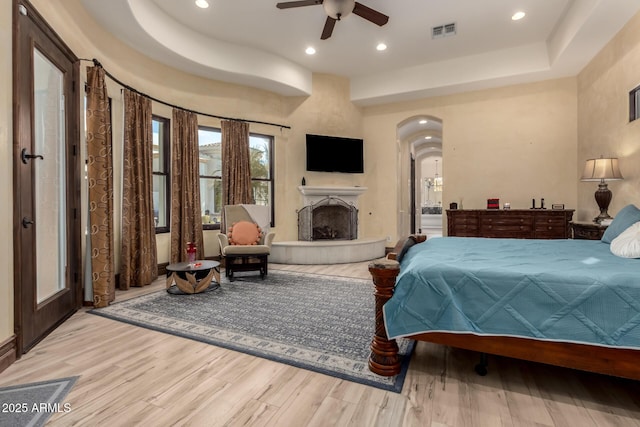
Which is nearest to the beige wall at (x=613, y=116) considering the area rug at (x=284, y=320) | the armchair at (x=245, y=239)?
the area rug at (x=284, y=320)

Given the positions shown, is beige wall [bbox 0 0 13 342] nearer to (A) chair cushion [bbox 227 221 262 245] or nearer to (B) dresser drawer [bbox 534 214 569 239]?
(A) chair cushion [bbox 227 221 262 245]

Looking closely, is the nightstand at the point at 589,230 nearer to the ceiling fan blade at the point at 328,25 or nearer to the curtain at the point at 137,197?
the ceiling fan blade at the point at 328,25

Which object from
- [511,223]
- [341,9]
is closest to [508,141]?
[511,223]

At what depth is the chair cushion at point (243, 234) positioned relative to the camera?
15.6 ft

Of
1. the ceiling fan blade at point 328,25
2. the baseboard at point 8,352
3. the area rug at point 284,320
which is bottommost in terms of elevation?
the area rug at point 284,320

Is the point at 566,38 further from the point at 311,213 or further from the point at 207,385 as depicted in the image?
the point at 207,385

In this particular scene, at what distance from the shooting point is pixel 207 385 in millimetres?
1876

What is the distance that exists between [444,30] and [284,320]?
179 inches

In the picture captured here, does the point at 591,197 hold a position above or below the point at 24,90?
below

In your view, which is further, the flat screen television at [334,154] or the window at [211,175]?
the flat screen television at [334,154]

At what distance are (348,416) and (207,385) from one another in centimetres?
84

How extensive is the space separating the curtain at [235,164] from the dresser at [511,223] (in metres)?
3.59

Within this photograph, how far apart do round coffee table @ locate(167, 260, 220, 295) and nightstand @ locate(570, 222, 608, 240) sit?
4.41 meters

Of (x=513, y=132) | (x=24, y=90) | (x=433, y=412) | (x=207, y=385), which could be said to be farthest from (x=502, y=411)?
(x=513, y=132)
